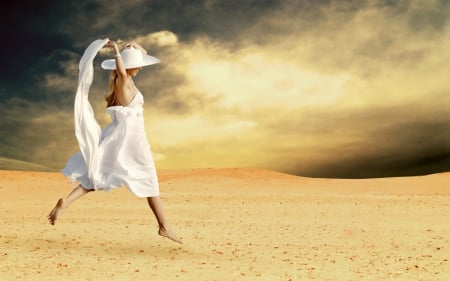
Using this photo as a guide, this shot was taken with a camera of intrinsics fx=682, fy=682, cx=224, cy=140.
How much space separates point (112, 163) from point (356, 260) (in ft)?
10.6

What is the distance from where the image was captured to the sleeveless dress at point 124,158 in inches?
330

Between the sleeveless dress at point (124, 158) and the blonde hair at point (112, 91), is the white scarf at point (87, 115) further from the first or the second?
the blonde hair at point (112, 91)

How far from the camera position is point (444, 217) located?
13.5 meters

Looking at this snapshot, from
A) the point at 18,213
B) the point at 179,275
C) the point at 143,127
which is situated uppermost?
the point at 143,127

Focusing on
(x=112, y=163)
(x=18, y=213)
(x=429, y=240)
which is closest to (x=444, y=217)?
(x=429, y=240)

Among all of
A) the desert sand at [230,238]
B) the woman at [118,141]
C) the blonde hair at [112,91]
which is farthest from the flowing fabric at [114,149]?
the desert sand at [230,238]

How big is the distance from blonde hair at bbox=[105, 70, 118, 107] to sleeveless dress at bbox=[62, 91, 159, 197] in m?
0.14

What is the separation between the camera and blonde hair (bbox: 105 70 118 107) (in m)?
8.45

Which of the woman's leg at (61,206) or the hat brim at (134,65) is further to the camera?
the hat brim at (134,65)

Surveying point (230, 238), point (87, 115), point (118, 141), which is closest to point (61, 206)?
point (118, 141)

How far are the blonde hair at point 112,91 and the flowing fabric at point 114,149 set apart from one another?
0.43 feet

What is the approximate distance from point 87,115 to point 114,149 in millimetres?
579

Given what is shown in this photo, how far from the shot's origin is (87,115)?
28.3ft

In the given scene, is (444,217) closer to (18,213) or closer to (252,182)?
(18,213)
